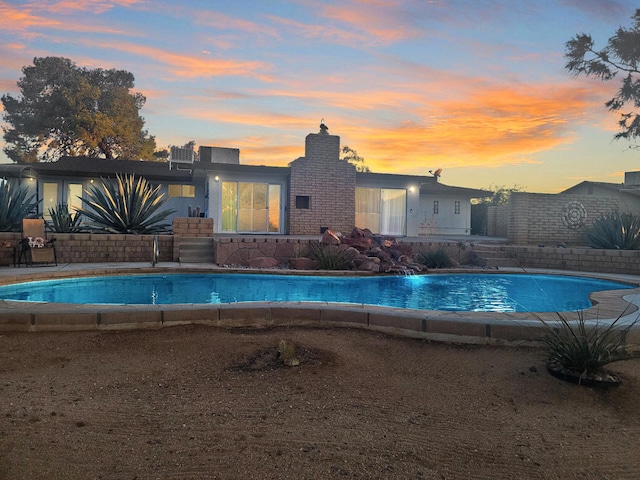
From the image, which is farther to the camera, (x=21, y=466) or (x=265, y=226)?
(x=265, y=226)

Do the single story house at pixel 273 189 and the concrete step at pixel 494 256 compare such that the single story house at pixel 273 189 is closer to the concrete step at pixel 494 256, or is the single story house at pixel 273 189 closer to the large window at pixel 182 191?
the large window at pixel 182 191

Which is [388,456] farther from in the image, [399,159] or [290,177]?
[399,159]

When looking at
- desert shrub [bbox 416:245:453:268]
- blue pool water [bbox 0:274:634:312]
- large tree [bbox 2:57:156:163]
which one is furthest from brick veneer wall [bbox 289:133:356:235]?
large tree [bbox 2:57:156:163]

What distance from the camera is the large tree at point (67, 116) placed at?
30.6 metres

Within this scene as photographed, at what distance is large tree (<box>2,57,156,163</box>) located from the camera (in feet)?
100

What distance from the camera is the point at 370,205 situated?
2173cm

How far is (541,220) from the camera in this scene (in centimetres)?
1642

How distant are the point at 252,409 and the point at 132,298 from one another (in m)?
5.94

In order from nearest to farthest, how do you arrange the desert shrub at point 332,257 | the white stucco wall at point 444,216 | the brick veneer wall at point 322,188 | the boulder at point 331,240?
the desert shrub at point 332,257 → the boulder at point 331,240 → the brick veneer wall at point 322,188 → the white stucco wall at point 444,216

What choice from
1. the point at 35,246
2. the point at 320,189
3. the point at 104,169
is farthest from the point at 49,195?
the point at 320,189

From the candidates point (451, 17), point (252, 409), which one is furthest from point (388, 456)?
point (451, 17)

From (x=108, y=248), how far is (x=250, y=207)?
8.11 meters

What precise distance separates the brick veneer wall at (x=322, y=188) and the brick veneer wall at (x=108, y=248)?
22.3ft

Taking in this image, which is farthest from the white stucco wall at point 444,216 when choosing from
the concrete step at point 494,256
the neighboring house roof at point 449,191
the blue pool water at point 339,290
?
the blue pool water at point 339,290
